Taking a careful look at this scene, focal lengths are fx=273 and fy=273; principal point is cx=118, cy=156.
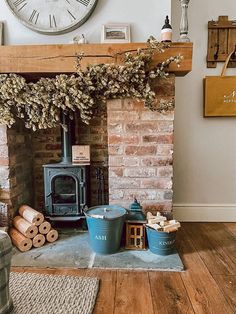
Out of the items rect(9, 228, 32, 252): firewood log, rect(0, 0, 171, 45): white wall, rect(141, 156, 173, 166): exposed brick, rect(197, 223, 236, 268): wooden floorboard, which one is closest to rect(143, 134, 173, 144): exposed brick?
rect(141, 156, 173, 166): exposed brick

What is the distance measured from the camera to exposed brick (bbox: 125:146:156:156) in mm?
2223

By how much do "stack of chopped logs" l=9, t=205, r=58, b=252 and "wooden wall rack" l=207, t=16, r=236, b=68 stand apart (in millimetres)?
2149

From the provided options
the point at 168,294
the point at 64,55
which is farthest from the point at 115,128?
the point at 168,294

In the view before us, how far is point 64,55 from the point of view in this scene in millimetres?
2066

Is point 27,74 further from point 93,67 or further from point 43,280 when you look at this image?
point 43,280

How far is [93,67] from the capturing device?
1996 mm

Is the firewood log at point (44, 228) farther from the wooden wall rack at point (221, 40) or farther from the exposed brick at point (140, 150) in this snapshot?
the wooden wall rack at point (221, 40)

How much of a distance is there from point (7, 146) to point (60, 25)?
1.07 metres

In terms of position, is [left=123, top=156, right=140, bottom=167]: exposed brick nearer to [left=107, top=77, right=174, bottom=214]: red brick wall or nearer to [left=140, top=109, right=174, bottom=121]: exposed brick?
[left=107, top=77, right=174, bottom=214]: red brick wall

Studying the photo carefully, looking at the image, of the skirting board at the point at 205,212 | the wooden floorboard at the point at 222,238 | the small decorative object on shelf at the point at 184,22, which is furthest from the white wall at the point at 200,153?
the small decorative object on shelf at the point at 184,22

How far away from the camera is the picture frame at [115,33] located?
218 centimetres

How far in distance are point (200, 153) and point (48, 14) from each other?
1.88 m

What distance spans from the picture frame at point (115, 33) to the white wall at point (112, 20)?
5 cm

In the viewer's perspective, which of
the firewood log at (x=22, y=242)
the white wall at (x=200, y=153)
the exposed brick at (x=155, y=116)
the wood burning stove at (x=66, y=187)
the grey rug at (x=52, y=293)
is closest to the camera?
the grey rug at (x=52, y=293)
